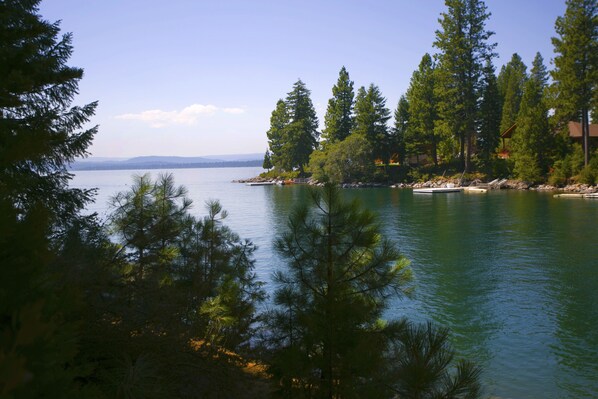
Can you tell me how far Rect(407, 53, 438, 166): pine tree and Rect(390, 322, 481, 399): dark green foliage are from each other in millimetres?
48614

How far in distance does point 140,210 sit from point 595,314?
35.4ft

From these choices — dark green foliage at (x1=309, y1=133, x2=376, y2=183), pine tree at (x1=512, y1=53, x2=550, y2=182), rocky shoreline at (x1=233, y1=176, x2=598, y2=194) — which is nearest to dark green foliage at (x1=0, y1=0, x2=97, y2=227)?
rocky shoreline at (x1=233, y1=176, x2=598, y2=194)

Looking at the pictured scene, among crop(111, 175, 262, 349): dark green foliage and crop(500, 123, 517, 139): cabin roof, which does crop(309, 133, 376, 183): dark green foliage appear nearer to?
crop(500, 123, 517, 139): cabin roof

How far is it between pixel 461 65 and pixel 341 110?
17632 millimetres

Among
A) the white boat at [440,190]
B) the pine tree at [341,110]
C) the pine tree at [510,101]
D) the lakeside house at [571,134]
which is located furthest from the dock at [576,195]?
the pine tree at [341,110]

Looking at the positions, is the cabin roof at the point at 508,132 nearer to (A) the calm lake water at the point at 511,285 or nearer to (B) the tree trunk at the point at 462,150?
(B) the tree trunk at the point at 462,150

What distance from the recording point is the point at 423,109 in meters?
51.6

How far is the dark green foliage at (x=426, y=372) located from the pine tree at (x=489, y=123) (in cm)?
4846

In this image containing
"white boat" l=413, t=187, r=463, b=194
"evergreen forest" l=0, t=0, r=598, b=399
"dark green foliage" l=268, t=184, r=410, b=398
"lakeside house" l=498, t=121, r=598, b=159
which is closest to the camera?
"evergreen forest" l=0, t=0, r=598, b=399

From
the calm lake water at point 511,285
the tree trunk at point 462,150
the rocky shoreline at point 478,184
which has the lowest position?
the calm lake water at point 511,285

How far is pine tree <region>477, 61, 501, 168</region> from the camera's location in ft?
162

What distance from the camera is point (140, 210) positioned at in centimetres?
683

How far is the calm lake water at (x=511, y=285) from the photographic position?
8.63 meters

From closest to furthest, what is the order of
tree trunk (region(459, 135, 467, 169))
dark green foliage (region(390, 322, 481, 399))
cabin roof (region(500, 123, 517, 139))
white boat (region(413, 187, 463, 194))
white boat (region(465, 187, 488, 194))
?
dark green foliage (region(390, 322, 481, 399)) → white boat (region(465, 187, 488, 194)) → white boat (region(413, 187, 463, 194)) → cabin roof (region(500, 123, 517, 139)) → tree trunk (region(459, 135, 467, 169))
